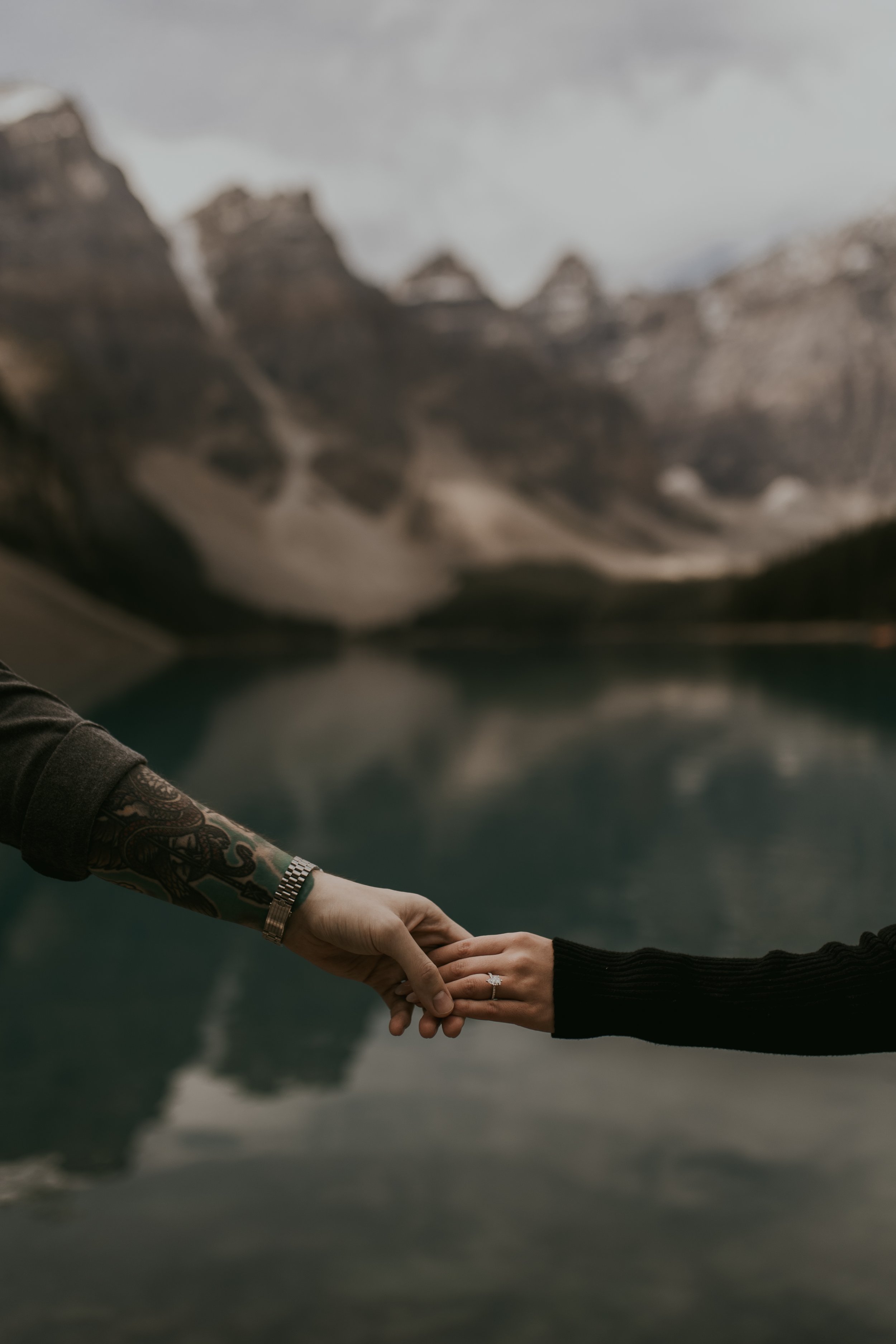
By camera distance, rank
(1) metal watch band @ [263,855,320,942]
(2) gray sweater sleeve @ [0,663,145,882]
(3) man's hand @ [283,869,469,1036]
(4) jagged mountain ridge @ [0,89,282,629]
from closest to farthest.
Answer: (2) gray sweater sleeve @ [0,663,145,882], (1) metal watch band @ [263,855,320,942], (3) man's hand @ [283,869,469,1036], (4) jagged mountain ridge @ [0,89,282,629]

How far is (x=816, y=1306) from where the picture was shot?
139 inches

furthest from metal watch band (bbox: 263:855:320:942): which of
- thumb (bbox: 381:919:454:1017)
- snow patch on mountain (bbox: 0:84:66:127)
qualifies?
snow patch on mountain (bbox: 0:84:66:127)

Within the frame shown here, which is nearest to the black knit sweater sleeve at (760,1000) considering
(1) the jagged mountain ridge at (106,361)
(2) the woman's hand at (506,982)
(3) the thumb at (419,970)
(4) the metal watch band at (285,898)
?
(2) the woman's hand at (506,982)

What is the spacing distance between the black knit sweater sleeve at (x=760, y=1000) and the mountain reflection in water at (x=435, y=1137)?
6.01 ft

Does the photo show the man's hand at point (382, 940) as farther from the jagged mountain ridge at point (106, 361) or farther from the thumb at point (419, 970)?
the jagged mountain ridge at point (106, 361)

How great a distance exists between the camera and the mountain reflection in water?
361 cm

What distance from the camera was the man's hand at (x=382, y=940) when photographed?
2.45 meters

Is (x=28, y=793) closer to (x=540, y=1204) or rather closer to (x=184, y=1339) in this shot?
(x=184, y=1339)

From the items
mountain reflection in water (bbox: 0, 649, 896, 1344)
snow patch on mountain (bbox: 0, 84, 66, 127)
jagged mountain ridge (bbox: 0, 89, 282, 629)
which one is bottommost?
mountain reflection in water (bbox: 0, 649, 896, 1344)

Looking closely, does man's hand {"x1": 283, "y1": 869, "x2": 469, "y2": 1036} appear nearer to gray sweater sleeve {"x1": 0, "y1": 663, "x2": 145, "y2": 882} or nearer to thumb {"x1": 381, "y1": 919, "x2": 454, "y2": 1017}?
thumb {"x1": 381, "y1": 919, "x2": 454, "y2": 1017}

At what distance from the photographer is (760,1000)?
226 cm

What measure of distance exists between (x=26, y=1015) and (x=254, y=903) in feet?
17.3

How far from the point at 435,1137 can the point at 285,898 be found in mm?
3119

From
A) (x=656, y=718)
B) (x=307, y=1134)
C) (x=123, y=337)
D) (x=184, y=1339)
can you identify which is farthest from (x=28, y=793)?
(x=123, y=337)
